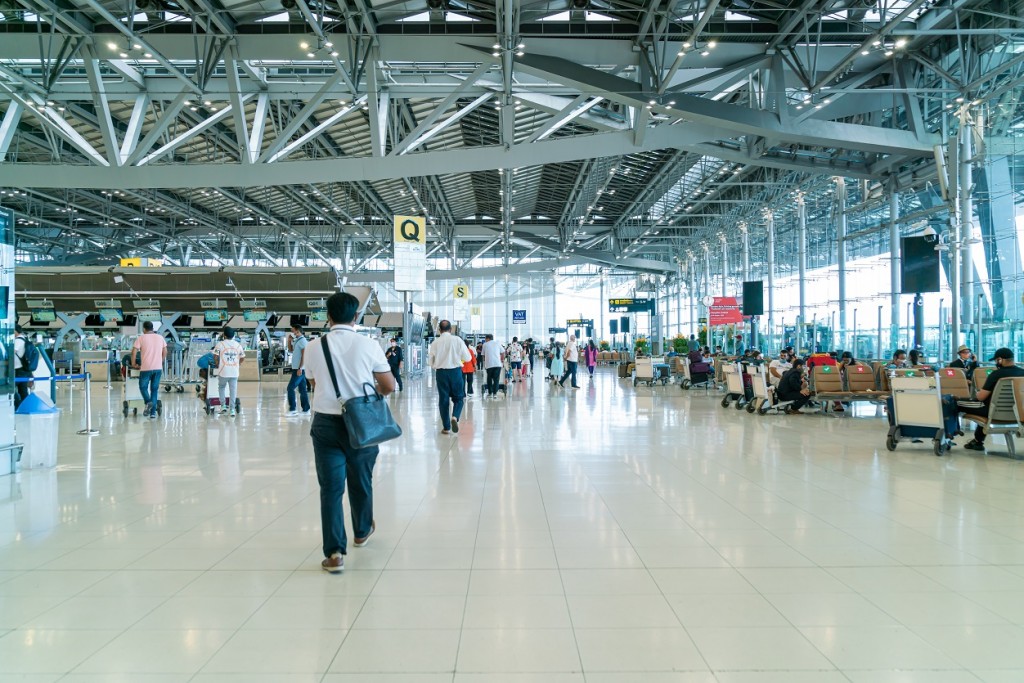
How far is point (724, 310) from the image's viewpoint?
1319 inches

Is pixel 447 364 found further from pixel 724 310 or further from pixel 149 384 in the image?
pixel 724 310

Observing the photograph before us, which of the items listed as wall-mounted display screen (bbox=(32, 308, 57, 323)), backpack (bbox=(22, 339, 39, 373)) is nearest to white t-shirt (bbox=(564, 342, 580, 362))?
backpack (bbox=(22, 339, 39, 373))

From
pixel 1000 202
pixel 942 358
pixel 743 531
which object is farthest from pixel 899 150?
pixel 743 531

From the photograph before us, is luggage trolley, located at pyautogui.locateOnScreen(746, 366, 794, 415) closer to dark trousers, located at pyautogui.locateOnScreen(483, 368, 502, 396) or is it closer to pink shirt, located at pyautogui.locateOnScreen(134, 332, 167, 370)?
dark trousers, located at pyautogui.locateOnScreen(483, 368, 502, 396)

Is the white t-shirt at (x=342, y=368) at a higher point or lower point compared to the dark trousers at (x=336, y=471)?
higher

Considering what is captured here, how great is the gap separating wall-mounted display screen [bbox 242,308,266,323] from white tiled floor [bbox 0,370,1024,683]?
1716cm

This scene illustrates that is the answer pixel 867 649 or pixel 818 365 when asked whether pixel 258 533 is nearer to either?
pixel 867 649

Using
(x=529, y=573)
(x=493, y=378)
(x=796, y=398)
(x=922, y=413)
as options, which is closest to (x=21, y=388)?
(x=529, y=573)

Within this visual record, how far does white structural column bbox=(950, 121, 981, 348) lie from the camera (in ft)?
58.4

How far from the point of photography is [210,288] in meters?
24.2

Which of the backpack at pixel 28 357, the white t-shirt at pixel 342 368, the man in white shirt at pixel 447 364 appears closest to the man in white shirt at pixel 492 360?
the man in white shirt at pixel 447 364

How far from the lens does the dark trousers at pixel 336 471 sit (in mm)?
4402

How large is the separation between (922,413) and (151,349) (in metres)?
12.5

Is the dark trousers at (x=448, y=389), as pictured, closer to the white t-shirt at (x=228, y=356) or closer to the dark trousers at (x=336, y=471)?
the white t-shirt at (x=228, y=356)
